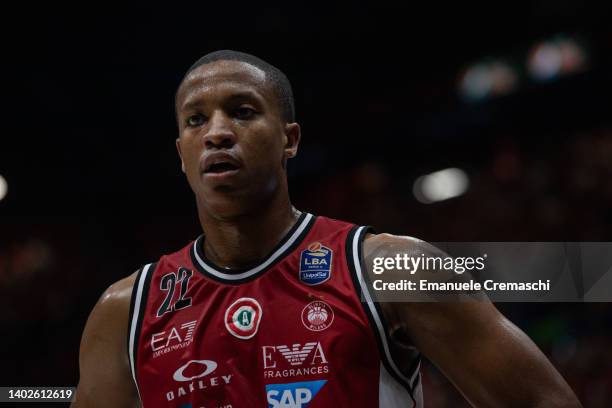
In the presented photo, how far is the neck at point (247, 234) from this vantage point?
95.0 inches

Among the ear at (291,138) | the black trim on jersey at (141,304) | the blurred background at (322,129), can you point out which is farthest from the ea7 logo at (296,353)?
the blurred background at (322,129)

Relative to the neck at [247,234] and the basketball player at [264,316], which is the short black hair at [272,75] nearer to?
the basketball player at [264,316]

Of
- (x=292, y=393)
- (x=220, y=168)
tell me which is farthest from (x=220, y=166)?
(x=292, y=393)

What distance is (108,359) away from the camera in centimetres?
243

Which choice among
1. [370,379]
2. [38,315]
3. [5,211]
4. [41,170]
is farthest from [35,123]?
[370,379]

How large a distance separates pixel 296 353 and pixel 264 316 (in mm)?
142

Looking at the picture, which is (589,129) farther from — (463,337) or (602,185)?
(463,337)

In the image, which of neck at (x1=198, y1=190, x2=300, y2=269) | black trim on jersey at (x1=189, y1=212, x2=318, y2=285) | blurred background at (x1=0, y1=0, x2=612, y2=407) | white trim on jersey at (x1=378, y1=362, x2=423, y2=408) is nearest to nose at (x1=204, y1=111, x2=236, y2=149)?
neck at (x1=198, y1=190, x2=300, y2=269)

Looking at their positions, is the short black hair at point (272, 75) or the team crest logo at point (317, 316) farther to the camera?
the short black hair at point (272, 75)

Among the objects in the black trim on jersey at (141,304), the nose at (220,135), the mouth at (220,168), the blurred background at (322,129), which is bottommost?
the black trim on jersey at (141,304)

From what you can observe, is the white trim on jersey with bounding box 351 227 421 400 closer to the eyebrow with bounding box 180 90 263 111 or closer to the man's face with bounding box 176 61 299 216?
the man's face with bounding box 176 61 299 216

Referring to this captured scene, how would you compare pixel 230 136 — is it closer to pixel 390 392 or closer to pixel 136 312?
pixel 136 312

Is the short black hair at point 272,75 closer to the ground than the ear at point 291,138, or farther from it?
farther from it

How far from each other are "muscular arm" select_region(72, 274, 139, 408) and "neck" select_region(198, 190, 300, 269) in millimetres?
294
